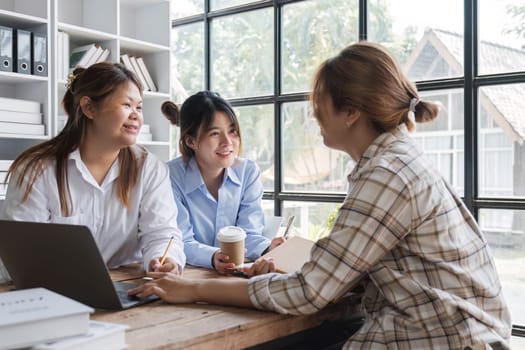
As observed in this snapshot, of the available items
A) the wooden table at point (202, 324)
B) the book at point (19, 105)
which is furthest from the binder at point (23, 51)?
the wooden table at point (202, 324)

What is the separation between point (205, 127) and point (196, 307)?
1.08m

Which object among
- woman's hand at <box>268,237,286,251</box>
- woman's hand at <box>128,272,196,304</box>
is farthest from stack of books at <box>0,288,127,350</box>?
woman's hand at <box>268,237,286,251</box>

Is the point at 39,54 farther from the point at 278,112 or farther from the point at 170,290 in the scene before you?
the point at 170,290

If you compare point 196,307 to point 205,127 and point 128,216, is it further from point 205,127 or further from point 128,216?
point 205,127

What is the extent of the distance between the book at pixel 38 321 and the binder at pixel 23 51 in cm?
249

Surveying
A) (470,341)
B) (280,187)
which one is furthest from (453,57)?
(470,341)

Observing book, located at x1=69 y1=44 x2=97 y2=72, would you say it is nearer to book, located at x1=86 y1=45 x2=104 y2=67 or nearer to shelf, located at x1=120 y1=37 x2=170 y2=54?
book, located at x1=86 y1=45 x2=104 y2=67

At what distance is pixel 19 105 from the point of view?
3.19 metres

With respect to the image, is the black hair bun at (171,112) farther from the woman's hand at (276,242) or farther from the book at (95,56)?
the book at (95,56)

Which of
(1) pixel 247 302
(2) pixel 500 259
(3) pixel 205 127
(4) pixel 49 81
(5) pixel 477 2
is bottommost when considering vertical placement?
(2) pixel 500 259

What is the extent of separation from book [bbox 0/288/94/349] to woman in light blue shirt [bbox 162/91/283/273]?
1169mm

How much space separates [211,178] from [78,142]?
588 mm

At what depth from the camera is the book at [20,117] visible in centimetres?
312

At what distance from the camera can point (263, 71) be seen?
158 inches
